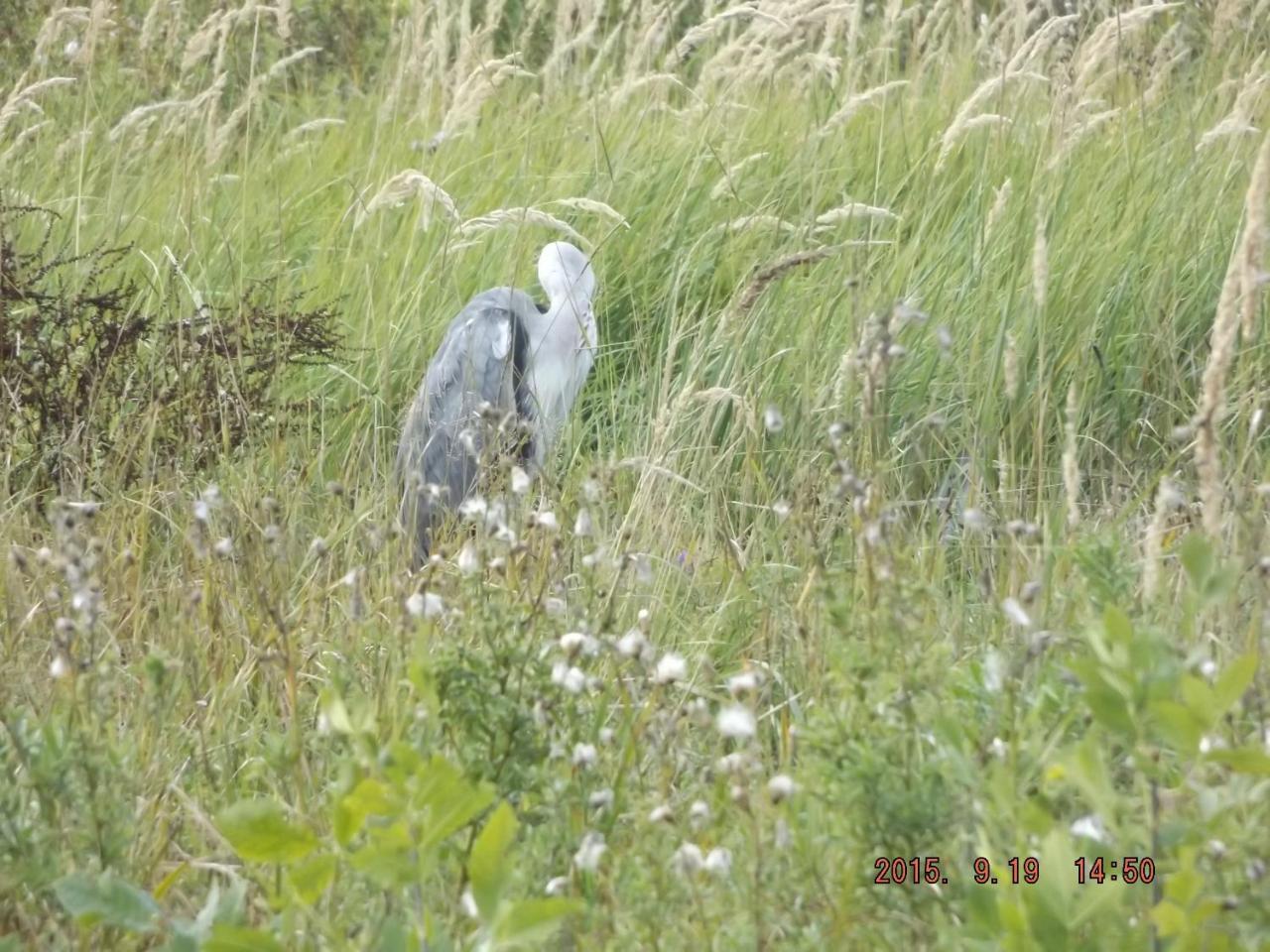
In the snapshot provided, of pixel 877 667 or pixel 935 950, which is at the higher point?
pixel 877 667

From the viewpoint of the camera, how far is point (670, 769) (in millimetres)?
1814

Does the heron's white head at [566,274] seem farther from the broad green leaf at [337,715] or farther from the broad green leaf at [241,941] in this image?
the broad green leaf at [241,941]

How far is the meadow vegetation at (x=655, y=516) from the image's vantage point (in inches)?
56.4

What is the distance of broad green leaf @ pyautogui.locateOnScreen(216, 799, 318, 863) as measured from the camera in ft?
4.49

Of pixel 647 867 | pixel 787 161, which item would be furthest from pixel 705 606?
pixel 787 161

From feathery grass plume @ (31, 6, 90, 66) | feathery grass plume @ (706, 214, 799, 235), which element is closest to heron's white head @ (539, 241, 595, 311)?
feathery grass plume @ (706, 214, 799, 235)

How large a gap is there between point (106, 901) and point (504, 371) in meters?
2.23

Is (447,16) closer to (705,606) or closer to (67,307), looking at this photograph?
(67,307)

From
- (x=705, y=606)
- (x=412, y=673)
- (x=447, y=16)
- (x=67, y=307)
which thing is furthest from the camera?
(x=447, y=16)

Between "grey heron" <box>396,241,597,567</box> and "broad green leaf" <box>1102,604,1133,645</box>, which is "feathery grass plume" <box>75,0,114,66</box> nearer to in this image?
"grey heron" <box>396,241,597,567</box>

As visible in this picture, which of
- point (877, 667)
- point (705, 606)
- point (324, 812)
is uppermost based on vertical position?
point (877, 667)

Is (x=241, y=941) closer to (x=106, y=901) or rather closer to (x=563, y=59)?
(x=106, y=901)

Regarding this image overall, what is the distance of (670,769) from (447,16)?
3.47 m
